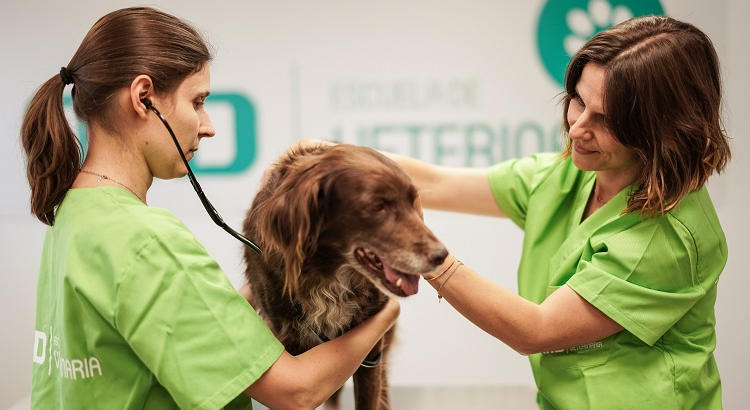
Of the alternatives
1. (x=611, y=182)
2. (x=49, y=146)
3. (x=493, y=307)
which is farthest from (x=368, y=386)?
(x=49, y=146)

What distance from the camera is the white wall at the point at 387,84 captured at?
92.6 inches

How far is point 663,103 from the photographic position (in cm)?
132

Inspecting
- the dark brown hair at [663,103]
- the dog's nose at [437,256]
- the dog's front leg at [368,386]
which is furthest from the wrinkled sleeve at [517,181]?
the dog's nose at [437,256]

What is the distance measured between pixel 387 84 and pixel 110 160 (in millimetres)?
1438

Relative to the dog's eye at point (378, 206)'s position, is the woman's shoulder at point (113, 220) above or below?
above

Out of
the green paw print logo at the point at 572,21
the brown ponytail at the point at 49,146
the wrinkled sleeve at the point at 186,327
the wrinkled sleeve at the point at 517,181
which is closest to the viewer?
the wrinkled sleeve at the point at 186,327

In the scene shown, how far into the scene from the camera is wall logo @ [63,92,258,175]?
95.6 inches

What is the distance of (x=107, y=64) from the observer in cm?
105

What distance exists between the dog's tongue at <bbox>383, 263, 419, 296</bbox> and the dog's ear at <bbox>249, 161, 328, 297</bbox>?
0.14 meters

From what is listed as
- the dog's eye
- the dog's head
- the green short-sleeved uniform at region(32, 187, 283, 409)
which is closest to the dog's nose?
the dog's head

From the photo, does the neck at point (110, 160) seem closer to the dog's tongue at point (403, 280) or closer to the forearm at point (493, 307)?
the dog's tongue at point (403, 280)

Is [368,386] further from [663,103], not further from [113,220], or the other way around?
[663,103]

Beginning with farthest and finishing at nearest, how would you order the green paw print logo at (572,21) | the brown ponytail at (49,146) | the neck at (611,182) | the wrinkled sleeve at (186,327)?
the green paw print logo at (572,21) → the neck at (611,182) → the brown ponytail at (49,146) → the wrinkled sleeve at (186,327)

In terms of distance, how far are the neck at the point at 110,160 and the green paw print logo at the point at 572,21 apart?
65.5 inches
